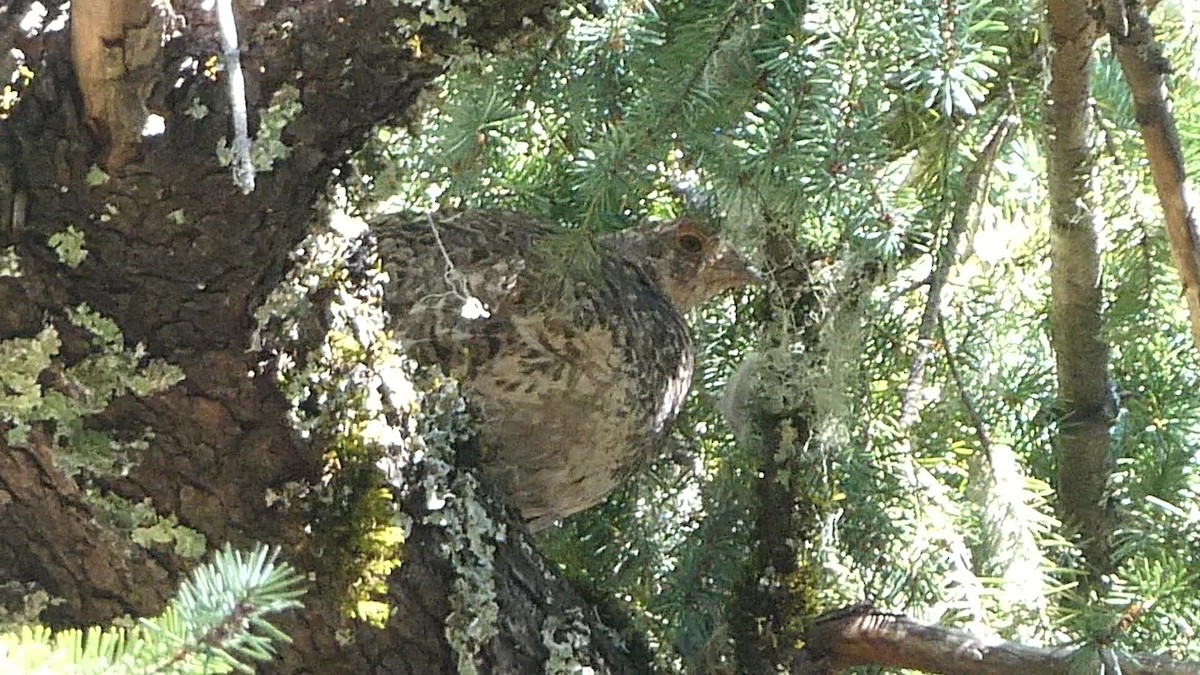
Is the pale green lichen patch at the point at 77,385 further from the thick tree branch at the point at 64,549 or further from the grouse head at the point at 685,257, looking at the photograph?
the grouse head at the point at 685,257

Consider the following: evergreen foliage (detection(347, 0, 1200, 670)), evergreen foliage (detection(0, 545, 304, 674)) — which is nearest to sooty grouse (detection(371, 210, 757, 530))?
evergreen foliage (detection(347, 0, 1200, 670))

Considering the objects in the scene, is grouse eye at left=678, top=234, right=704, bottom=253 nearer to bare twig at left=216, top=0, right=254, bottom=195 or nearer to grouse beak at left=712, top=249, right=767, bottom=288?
grouse beak at left=712, top=249, right=767, bottom=288

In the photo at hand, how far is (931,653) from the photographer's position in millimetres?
902

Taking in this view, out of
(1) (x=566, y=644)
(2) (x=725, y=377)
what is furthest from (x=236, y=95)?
(2) (x=725, y=377)

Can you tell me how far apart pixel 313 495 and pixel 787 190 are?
0.34 meters

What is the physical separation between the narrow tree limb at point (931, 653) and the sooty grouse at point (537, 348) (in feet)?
0.68

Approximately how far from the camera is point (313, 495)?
2.54 feet

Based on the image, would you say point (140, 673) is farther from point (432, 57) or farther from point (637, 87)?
point (637, 87)

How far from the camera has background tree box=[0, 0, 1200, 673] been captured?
0.71 metres

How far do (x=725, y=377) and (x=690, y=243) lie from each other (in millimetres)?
134

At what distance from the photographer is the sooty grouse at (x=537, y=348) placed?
965 millimetres

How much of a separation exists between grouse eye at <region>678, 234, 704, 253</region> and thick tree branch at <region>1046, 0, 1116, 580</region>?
29 cm

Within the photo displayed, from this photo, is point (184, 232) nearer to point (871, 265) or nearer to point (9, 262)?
point (9, 262)

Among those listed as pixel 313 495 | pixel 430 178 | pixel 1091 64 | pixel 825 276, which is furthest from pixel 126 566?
pixel 1091 64
